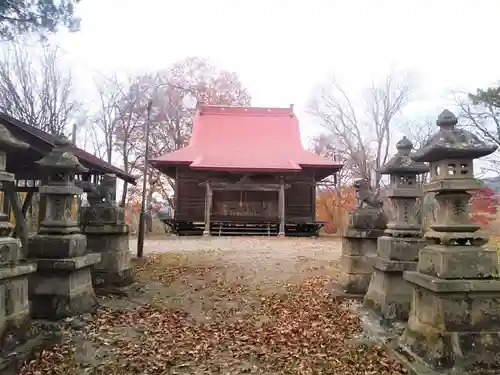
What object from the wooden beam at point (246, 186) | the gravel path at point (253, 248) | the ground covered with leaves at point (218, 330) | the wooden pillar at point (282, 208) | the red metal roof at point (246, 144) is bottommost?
the ground covered with leaves at point (218, 330)

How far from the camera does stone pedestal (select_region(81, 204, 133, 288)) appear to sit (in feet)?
25.2

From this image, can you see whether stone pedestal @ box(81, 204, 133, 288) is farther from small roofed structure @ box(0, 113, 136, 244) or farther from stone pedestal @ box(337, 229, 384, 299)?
stone pedestal @ box(337, 229, 384, 299)

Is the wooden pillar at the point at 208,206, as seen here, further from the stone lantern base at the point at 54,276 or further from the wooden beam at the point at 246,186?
the stone lantern base at the point at 54,276

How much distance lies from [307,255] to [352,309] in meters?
5.27

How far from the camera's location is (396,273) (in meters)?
5.65

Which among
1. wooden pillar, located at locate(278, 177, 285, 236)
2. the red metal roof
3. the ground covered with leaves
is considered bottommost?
the ground covered with leaves

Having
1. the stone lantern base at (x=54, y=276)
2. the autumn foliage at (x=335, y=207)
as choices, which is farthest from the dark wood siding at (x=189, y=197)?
the stone lantern base at (x=54, y=276)

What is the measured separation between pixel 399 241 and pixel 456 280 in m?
1.80

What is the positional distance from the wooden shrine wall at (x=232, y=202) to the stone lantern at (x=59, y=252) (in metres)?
13.6

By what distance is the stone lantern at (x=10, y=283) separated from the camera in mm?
4027

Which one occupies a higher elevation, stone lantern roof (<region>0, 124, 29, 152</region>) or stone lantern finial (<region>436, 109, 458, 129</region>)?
stone lantern finial (<region>436, 109, 458, 129</region>)

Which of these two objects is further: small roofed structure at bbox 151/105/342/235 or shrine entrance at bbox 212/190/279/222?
shrine entrance at bbox 212/190/279/222

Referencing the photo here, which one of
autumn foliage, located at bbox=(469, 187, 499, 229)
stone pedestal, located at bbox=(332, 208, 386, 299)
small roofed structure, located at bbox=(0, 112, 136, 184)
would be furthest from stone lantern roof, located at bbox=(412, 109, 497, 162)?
autumn foliage, located at bbox=(469, 187, 499, 229)

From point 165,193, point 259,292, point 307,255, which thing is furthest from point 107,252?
point 165,193
